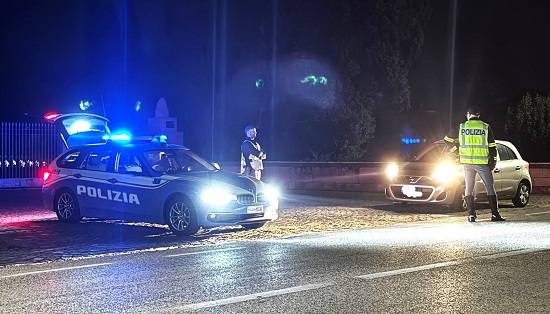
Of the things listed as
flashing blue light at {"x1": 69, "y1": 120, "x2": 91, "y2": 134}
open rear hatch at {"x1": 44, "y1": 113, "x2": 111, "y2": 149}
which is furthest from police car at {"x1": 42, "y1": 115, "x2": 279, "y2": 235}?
flashing blue light at {"x1": 69, "y1": 120, "x2": 91, "y2": 134}

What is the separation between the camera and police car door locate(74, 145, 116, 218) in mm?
13672

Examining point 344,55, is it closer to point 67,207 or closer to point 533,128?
point 533,128

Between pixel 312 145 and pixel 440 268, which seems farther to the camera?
pixel 312 145

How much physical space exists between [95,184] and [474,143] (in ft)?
21.5

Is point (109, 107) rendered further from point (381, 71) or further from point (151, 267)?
point (151, 267)

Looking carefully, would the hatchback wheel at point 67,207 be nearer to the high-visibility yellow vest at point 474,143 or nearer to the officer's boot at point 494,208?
the high-visibility yellow vest at point 474,143

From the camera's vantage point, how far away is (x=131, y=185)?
13.2 meters

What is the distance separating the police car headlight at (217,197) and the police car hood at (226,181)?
0.09m

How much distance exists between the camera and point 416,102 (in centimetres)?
4741

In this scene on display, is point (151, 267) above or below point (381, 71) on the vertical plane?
below

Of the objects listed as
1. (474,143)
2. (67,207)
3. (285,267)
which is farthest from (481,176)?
(67,207)

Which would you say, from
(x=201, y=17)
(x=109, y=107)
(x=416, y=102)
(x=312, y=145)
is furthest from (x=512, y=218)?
(x=416, y=102)

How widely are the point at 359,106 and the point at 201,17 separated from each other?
845 cm

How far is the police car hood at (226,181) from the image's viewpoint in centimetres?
1257
